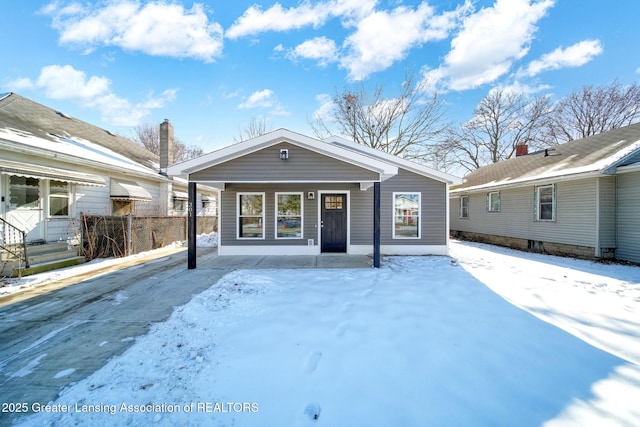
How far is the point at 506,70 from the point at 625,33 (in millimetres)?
6760

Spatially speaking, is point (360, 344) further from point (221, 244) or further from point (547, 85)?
point (547, 85)

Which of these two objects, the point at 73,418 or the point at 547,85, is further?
the point at 547,85

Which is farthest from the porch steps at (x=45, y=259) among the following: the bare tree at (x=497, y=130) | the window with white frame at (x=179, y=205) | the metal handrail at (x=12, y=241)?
the bare tree at (x=497, y=130)

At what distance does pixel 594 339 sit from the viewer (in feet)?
11.4

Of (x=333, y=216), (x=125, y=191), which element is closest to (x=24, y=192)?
(x=125, y=191)

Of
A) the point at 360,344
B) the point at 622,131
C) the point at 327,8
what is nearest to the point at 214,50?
the point at 327,8

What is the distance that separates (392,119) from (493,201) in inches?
411

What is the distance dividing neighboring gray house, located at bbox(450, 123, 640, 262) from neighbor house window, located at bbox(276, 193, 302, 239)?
9172 millimetres

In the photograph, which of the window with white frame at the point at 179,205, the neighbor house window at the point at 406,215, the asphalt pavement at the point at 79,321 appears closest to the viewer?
the asphalt pavement at the point at 79,321

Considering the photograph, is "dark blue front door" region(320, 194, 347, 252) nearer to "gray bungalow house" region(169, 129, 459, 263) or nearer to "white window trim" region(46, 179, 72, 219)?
"gray bungalow house" region(169, 129, 459, 263)

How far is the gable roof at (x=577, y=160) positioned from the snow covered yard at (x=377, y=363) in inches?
205

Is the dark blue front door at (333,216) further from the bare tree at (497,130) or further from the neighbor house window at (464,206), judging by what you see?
the bare tree at (497,130)

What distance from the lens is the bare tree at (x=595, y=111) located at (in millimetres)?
19766

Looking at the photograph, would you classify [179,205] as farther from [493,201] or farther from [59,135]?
[493,201]
